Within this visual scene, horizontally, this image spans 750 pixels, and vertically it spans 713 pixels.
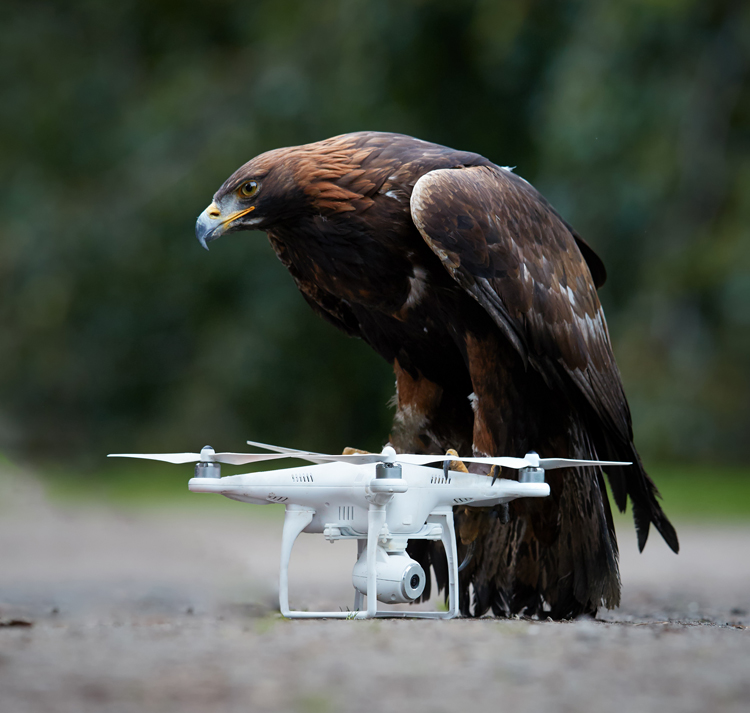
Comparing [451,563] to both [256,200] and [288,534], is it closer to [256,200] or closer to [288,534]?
[288,534]

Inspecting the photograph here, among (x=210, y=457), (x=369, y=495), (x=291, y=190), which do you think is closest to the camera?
(x=369, y=495)

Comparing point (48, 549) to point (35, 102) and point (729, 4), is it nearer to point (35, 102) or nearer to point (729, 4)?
point (729, 4)

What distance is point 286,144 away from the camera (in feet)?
55.4

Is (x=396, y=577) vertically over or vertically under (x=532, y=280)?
under

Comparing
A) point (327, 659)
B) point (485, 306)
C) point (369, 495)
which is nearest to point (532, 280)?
point (485, 306)

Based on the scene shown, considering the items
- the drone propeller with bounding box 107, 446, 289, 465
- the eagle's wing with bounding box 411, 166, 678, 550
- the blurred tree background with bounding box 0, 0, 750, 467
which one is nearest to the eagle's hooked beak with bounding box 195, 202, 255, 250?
the eagle's wing with bounding box 411, 166, 678, 550

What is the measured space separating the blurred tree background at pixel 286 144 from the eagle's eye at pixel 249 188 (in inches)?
364

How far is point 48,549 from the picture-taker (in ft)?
26.5

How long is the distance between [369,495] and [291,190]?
1392 mm

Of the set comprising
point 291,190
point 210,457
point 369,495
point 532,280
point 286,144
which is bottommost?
point 369,495

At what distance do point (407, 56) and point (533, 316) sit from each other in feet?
39.5

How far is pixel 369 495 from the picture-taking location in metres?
3.77

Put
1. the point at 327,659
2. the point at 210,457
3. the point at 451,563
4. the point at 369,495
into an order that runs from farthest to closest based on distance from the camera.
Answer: the point at 451,563 < the point at 210,457 < the point at 369,495 < the point at 327,659

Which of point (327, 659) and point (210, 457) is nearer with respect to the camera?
point (327, 659)
